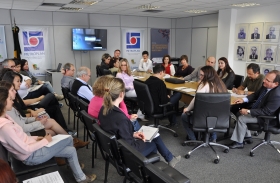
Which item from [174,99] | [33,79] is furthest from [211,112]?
[33,79]

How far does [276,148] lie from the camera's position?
10.5 feet

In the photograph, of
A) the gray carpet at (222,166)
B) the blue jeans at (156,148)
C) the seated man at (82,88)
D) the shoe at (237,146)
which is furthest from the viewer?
the seated man at (82,88)

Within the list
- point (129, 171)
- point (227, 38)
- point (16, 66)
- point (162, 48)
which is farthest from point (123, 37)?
point (129, 171)

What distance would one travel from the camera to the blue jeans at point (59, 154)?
2.04 meters

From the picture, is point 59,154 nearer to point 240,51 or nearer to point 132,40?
point 240,51

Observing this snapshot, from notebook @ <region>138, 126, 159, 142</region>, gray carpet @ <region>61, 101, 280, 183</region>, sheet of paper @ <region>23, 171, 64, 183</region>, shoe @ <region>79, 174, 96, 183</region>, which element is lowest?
gray carpet @ <region>61, 101, 280, 183</region>

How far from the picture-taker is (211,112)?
286 cm

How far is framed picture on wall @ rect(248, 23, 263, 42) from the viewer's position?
645cm

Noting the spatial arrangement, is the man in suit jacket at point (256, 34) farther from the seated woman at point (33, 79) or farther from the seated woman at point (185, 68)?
the seated woman at point (33, 79)

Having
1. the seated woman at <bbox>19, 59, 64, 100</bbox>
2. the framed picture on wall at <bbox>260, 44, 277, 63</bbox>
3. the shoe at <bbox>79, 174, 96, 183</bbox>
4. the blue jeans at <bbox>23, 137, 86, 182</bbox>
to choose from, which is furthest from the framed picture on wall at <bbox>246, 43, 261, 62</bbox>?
the blue jeans at <bbox>23, 137, 86, 182</bbox>

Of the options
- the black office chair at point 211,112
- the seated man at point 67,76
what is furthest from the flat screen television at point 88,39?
the black office chair at point 211,112

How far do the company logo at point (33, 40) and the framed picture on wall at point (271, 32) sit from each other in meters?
6.72

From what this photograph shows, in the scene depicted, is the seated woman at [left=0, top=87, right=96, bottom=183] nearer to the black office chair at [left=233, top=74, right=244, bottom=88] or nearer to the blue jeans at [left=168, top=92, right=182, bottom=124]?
the blue jeans at [left=168, top=92, right=182, bottom=124]

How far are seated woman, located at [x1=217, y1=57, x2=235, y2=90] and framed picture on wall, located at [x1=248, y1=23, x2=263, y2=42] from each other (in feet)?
9.39
